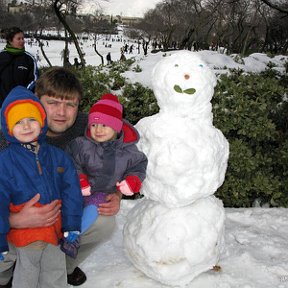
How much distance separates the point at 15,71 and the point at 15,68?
40 mm

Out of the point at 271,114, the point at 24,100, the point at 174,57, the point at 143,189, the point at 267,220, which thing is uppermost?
the point at 174,57

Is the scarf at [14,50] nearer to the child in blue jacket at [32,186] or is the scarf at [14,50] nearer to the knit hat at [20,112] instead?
the child in blue jacket at [32,186]

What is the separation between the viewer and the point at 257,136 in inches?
144

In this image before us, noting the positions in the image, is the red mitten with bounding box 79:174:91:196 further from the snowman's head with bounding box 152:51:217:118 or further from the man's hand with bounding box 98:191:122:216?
the snowman's head with bounding box 152:51:217:118

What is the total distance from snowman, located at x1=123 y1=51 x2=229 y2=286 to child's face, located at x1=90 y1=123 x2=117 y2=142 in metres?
0.24

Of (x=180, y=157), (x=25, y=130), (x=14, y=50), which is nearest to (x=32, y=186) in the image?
(x=25, y=130)

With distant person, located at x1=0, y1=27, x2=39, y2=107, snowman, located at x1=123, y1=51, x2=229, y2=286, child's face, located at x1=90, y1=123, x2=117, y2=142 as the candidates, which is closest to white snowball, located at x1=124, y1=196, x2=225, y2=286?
snowman, located at x1=123, y1=51, x2=229, y2=286

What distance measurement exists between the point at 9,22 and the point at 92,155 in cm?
2753

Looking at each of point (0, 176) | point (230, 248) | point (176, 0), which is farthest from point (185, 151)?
point (176, 0)

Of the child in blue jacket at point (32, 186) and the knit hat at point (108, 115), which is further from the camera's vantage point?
the knit hat at point (108, 115)

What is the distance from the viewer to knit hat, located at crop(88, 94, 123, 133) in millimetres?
2129

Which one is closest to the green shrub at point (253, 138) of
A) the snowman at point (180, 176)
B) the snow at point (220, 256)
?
the snow at point (220, 256)

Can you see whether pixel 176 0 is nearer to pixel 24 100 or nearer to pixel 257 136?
pixel 257 136

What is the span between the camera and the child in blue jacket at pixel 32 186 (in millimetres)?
1830
